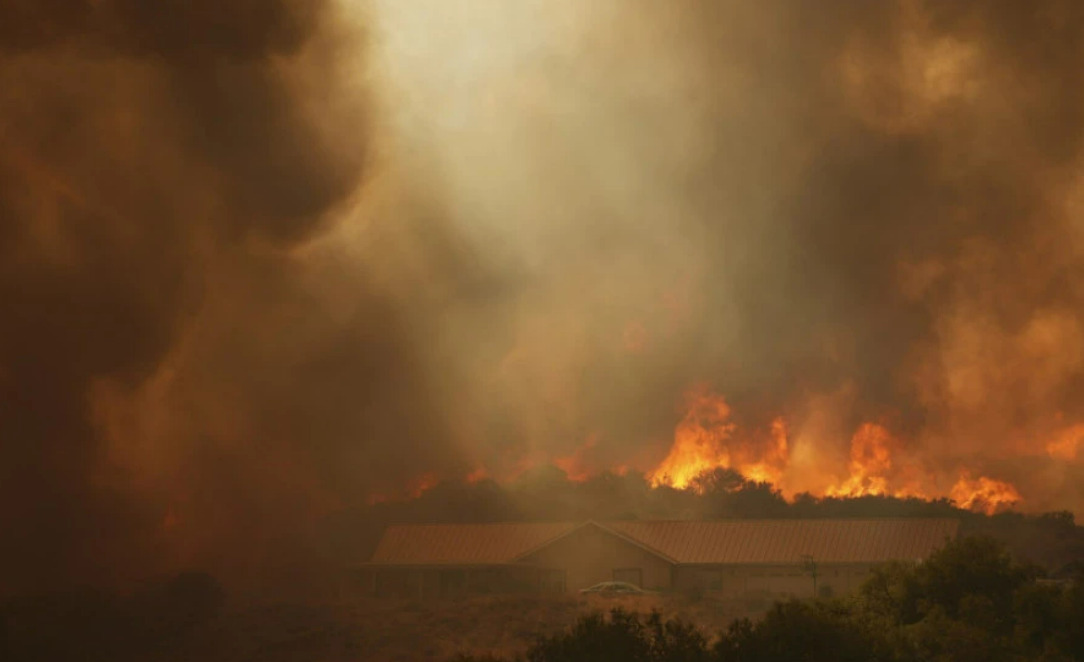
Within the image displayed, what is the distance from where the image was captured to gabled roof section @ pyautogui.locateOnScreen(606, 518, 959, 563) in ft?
242

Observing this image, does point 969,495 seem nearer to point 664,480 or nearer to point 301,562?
point 664,480

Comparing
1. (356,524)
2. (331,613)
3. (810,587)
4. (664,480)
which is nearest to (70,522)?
(331,613)

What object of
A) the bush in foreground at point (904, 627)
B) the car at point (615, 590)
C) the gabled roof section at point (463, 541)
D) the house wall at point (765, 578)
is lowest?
the bush in foreground at point (904, 627)

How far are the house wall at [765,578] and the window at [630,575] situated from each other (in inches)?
79.4

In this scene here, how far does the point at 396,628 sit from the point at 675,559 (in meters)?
26.5

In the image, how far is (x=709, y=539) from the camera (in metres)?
77.9

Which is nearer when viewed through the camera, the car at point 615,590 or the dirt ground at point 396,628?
the dirt ground at point 396,628

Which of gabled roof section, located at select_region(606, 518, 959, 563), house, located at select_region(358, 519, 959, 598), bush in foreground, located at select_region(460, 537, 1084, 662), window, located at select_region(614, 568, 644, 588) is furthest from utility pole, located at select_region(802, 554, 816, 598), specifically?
bush in foreground, located at select_region(460, 537, 1084, 662)

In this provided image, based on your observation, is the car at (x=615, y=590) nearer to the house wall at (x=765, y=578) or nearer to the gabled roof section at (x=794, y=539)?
the house wall at (x=765, y=578)

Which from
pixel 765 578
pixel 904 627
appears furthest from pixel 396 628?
pixel 765 578

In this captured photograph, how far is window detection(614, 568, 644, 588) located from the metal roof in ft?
5.21

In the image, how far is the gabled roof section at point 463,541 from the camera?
7725 centimetres

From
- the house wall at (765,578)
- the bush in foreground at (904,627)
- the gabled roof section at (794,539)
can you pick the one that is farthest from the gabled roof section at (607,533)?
→ the bush in foreground at (904,627)

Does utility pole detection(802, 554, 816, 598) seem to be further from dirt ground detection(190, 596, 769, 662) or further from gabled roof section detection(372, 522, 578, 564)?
gabled roof section detection(372, 522, 578, 564)
